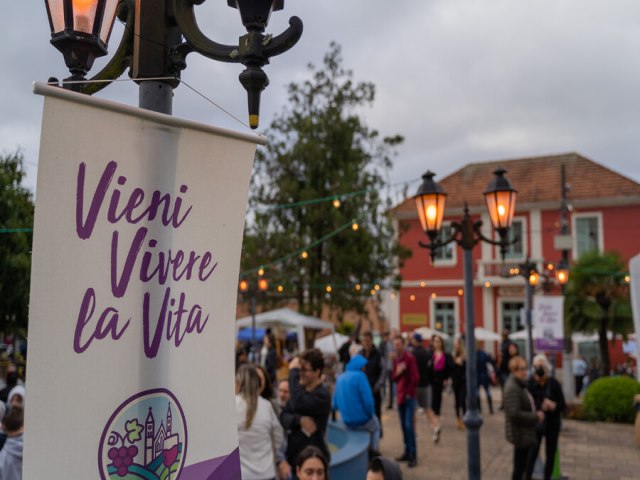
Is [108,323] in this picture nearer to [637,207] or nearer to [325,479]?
[325,479]

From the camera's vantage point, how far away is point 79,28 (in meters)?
2.74

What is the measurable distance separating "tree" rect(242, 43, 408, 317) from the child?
547 inches

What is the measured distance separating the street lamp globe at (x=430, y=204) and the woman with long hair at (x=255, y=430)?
2941 mm

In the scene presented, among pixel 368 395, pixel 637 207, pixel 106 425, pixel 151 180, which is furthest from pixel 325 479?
pixel 637 207

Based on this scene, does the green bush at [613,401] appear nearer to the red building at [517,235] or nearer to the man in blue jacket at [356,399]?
the man in blue jacket at [356,399]

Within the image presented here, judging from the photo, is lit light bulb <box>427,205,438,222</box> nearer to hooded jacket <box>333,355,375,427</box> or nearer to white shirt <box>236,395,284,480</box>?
hooded jacket <box>333,355,375,427</box>

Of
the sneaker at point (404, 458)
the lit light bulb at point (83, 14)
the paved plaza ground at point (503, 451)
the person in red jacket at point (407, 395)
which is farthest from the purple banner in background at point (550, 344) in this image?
the lit light bulb at point (83, 14)

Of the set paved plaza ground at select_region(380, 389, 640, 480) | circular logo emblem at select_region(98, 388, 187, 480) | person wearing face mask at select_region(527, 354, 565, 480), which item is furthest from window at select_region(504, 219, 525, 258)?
circular logo emblem at select_region(98, 388, 187, 480)

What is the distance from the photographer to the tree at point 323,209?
18.6 metres

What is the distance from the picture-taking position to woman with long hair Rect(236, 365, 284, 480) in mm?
4305

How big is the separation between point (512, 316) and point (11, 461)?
2585 centimetres

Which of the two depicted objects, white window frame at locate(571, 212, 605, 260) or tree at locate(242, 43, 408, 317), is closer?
tree at locate(242, 43, 408, 317)

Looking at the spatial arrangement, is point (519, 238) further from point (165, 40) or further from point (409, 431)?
point (165, 40)

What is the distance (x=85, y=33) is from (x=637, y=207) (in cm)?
2776
